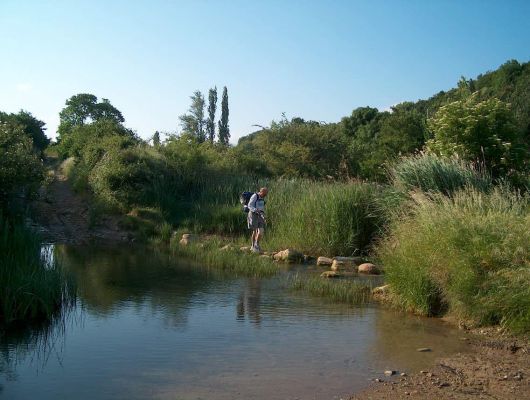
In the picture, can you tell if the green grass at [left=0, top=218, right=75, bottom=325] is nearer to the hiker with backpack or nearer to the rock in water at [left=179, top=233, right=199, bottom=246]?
the hiker with backpack

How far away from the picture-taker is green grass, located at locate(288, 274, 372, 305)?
33.1ft

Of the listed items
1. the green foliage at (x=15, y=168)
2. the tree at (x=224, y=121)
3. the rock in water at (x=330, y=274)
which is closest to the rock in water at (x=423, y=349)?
the rock in water at (x=330, y=274)

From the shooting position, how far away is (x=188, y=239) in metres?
17.1

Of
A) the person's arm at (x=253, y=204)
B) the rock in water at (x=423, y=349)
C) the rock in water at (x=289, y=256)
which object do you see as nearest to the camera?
the rock in water at (x=423, y=349)

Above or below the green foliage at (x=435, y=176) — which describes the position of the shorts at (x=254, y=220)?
below

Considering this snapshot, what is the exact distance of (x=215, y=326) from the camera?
816 centimetres

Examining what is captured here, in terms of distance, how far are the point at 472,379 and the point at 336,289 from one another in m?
4.48

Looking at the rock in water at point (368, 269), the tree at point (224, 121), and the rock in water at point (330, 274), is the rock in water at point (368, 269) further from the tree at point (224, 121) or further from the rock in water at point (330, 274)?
the tree at point (224, 121)

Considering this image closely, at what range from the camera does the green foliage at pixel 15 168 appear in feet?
35.8

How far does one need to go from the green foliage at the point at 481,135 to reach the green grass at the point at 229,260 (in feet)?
26.4

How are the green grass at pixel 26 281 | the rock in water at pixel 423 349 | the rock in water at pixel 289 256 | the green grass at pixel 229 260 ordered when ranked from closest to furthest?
the rock in water at pixel 423 349
the green grass at pixel 26 281
the green grass at pixel 229 260
the rock in water at pixel 289 256

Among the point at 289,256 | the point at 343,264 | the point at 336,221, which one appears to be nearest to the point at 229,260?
the point at 289,256

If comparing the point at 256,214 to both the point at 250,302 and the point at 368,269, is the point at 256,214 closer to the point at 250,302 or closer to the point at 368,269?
the point at 368,269

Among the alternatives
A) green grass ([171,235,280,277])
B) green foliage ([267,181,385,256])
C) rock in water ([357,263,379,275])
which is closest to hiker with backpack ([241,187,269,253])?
green grass ([171,235,280,277])
